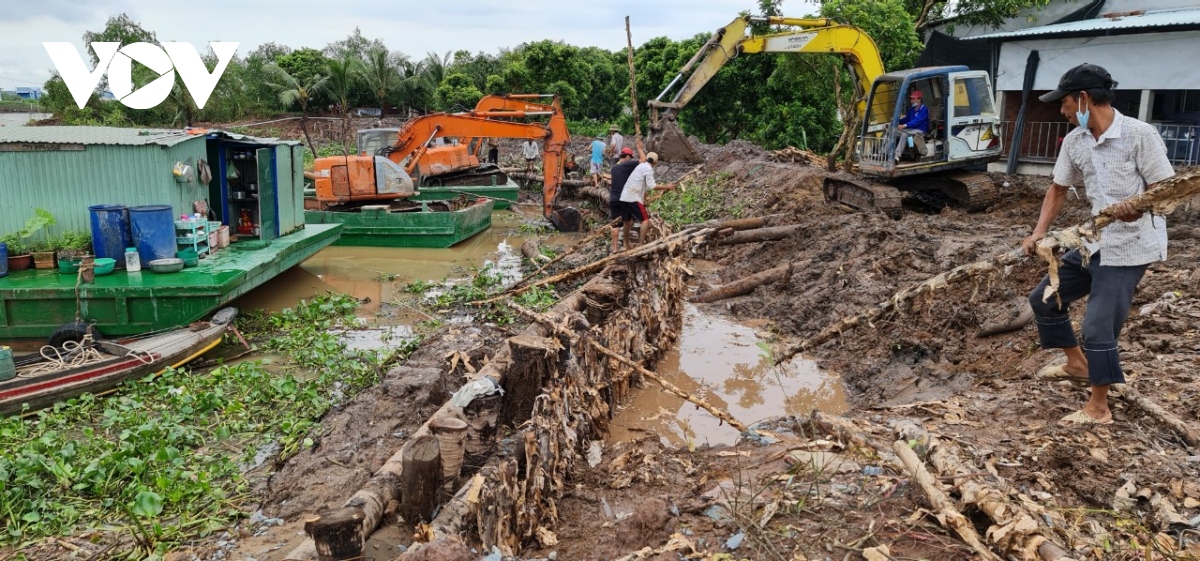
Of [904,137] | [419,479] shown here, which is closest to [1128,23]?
[904,137]

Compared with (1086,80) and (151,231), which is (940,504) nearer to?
(1086,80)

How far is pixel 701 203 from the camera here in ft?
53.4

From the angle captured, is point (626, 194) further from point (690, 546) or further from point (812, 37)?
point (690, 546)

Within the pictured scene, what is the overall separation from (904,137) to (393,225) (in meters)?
9.31

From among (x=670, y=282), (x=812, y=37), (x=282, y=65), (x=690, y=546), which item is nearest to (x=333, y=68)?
(x=282, y=65)

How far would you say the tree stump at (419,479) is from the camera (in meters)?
3.92

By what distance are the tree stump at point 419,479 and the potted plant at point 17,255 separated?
24.9 ft

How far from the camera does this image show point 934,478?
3742 mm

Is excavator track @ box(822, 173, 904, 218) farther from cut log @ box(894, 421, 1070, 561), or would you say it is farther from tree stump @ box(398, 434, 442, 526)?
tree stump @ box(398, 434, 442, 526)

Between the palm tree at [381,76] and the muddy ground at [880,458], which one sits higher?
the palm tree at [381,76]

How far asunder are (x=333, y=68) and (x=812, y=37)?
83.7ft

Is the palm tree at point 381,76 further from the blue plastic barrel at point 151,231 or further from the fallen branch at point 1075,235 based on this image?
the fallen branch at point 1075,235

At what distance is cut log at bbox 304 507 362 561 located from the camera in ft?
11.3

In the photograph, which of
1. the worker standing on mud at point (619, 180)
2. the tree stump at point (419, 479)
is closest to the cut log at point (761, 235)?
the worker standing on mud at point (619, 180)
